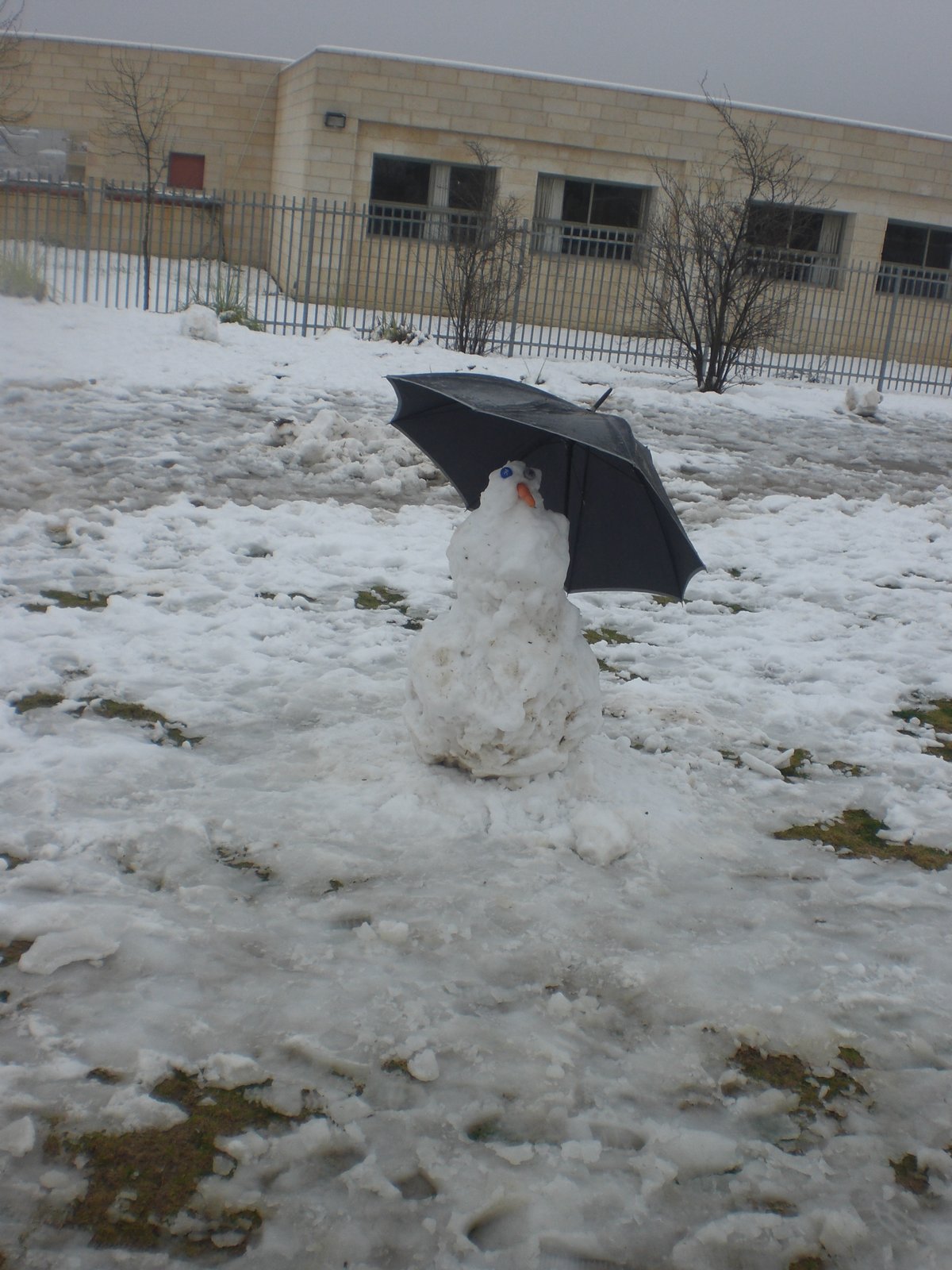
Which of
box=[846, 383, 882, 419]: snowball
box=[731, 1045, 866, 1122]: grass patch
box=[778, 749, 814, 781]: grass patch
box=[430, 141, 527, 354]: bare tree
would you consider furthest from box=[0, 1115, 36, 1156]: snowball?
box=[430, 141, 527, 354]: bare tree

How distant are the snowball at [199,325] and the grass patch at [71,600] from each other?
24.4ft

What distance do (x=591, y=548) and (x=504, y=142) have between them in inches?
751

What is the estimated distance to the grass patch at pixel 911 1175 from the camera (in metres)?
2.11

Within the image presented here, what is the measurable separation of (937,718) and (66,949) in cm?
357

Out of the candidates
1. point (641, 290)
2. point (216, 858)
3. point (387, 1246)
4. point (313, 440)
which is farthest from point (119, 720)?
point (641, 290)

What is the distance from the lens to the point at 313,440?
24.9ft

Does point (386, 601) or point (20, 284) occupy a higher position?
point (20, 284)

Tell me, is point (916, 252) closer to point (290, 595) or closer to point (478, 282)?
point (478, 282)

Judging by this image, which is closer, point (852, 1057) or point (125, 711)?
point (852, 1057)

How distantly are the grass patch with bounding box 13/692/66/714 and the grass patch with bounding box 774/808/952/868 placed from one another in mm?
2538

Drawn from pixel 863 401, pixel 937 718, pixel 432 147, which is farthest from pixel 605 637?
pixel 432 147

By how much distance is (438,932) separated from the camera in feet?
8.99

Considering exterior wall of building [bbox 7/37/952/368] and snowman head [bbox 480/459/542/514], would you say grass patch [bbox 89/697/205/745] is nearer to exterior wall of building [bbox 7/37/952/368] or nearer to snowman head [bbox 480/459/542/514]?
snowman head [bbox 480/459/542/514]

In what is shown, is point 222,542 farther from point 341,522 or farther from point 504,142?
point 504,142
